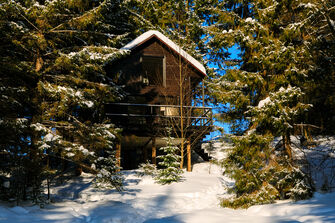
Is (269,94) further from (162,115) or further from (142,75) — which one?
(142,75)

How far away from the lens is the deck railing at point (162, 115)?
631 inches

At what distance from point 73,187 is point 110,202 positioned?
3.29 meters

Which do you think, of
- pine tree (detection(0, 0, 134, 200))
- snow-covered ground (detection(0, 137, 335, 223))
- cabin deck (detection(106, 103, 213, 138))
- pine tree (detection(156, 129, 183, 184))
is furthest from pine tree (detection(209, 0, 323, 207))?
cabin deck (detection(106, 103, 213, 138))

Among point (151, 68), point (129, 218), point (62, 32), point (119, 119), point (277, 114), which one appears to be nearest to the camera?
point (129, 218)

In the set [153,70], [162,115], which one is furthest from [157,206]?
[153,70]

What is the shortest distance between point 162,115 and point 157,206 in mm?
8032

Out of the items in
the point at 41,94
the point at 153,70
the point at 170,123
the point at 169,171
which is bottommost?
the point at 169,171

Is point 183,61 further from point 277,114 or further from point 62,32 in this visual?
point 277,114

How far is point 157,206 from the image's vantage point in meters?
10.2

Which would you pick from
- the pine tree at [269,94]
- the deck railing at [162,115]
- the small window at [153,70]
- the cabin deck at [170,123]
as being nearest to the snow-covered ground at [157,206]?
the pine tree at [269,94]

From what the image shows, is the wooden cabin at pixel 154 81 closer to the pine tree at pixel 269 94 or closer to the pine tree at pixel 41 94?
the pine tree at pixel 41 94

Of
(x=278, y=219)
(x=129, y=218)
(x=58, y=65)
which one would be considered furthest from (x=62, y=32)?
(x=278, y=219)

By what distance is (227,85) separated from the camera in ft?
32.7

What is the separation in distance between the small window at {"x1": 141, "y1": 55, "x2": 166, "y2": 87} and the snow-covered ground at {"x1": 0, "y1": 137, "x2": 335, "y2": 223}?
6721mm
